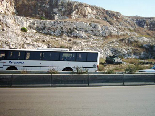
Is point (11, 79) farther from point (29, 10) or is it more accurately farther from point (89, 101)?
point (29, 10)

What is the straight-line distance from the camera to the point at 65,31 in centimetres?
5225

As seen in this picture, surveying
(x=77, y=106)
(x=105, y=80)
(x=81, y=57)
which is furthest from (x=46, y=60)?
(x=77, y=106)

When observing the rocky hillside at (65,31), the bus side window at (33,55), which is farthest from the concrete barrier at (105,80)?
the rocky hillside at (65,31)

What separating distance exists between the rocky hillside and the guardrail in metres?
26.3

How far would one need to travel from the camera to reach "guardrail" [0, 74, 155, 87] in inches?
386

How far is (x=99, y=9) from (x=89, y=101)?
79.2 metres

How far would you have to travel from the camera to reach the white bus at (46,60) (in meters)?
15.9

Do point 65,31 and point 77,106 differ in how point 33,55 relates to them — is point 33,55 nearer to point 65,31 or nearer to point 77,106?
point 77,106

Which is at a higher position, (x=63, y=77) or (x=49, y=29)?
(x=49, y=29)

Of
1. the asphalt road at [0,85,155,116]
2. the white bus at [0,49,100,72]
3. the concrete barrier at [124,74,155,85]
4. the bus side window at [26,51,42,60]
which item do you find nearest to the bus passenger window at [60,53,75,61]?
the white bus at [0,49,100,72]

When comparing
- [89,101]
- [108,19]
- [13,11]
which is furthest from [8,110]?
[108,19]

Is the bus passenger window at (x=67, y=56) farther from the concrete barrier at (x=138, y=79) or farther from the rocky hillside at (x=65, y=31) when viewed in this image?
the rocky hillside at (x=65, y=31)

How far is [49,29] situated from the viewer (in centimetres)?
5209

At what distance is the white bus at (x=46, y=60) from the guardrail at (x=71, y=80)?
17.0ft
